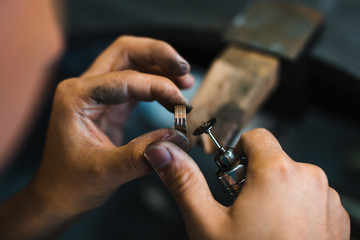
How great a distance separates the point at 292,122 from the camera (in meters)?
1.13

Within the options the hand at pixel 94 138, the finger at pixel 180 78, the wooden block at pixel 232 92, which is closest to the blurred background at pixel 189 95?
the wooden block at pixel 232 92

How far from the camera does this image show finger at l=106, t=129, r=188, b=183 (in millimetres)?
538

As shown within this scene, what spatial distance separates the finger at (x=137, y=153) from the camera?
54 centimetres

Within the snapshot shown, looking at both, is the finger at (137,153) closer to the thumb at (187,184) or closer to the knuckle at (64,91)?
the thumb at (187,184)

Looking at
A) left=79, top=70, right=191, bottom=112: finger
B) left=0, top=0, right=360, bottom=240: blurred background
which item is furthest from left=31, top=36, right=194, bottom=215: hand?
left=0, top=0, right=360, bottom=240: blurred background

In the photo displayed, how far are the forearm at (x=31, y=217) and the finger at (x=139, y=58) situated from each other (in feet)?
0.97

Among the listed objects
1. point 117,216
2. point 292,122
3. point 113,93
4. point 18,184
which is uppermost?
point 113,93

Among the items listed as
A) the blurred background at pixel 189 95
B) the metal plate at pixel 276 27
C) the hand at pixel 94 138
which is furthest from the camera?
the blurred background at pixel 189 95

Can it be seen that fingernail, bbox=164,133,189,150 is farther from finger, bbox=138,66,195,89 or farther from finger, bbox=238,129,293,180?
finger, bbox=138,66,195,89

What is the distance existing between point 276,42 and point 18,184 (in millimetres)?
1031

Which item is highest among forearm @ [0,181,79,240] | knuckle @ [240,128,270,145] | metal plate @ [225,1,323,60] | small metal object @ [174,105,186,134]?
metal plate @ [225,1,323,60]

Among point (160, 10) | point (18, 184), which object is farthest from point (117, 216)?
point (160, 10)

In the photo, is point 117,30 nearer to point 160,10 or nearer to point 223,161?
point 160,10

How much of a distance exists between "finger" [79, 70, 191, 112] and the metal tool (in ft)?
0.36
